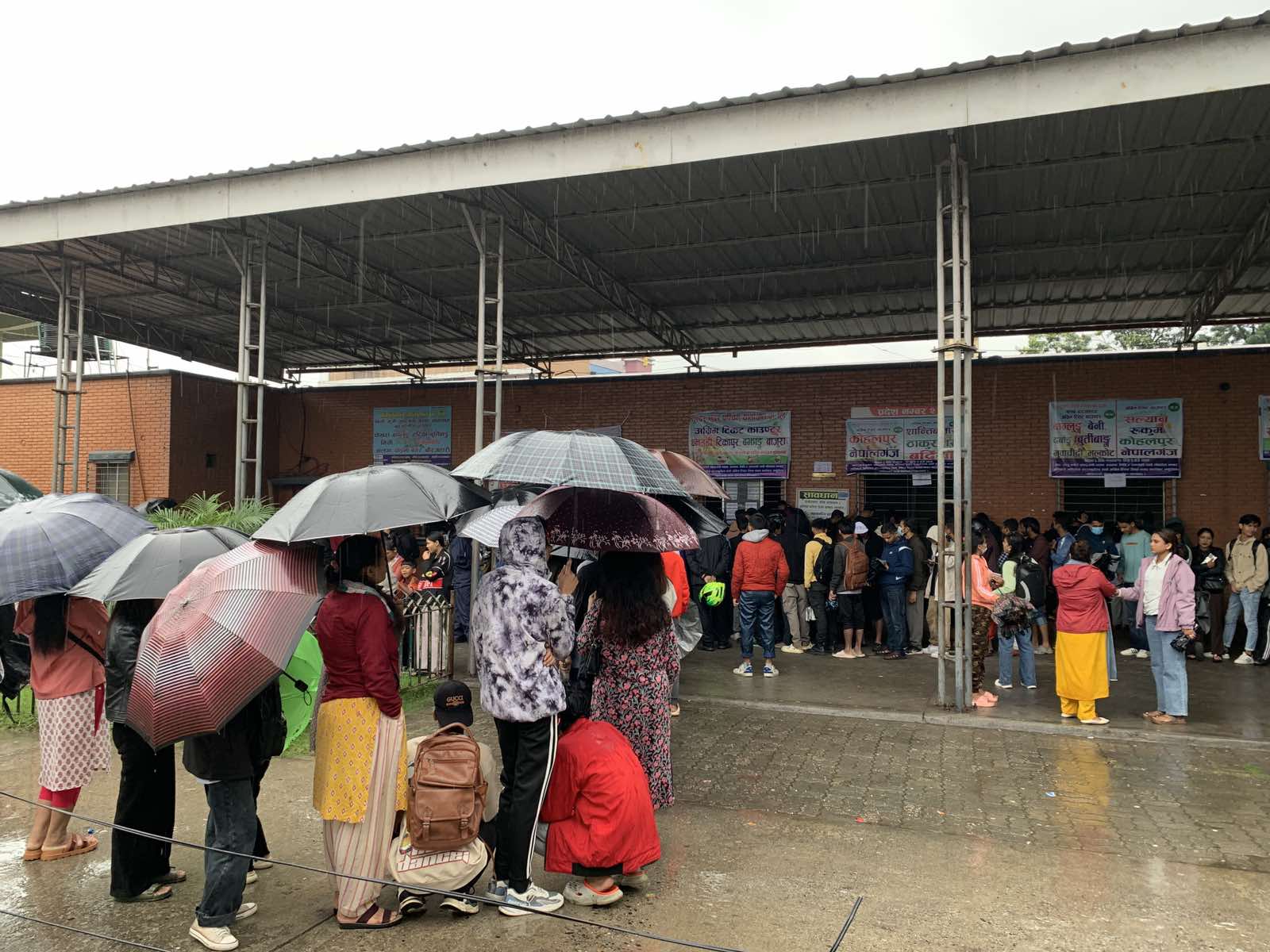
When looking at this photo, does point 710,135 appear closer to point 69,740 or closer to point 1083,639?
point 1083,639

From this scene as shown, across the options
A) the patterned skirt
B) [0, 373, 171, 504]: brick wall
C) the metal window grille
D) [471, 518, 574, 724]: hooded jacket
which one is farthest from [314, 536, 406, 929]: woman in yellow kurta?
the metal window grille

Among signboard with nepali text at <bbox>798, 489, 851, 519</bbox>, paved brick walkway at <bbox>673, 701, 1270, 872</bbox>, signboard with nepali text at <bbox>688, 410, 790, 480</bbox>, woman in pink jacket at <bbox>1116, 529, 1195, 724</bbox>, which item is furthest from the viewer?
signboard with nepali text at <bbox>688, 410, 790, 480</bbox>

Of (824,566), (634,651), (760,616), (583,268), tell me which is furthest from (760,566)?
(583,268)

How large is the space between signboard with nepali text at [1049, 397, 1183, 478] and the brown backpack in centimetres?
1178

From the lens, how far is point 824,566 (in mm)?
10477

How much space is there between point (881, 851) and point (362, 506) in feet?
10.6

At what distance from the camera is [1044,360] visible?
1319 centimetres

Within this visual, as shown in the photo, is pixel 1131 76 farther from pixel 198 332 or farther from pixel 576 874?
pixel 198 332

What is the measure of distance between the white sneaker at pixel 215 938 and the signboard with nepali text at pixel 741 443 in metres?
11.5

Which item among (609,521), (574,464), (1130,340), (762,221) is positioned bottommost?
(609,521)

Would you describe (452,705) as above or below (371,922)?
above

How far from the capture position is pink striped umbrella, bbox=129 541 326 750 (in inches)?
125

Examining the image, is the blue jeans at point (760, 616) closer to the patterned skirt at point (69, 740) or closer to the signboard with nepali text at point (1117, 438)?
the patterned skirt at point (69, 740)

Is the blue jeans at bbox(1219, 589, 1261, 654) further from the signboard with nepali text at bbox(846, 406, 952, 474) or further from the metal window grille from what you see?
the metal window grille
